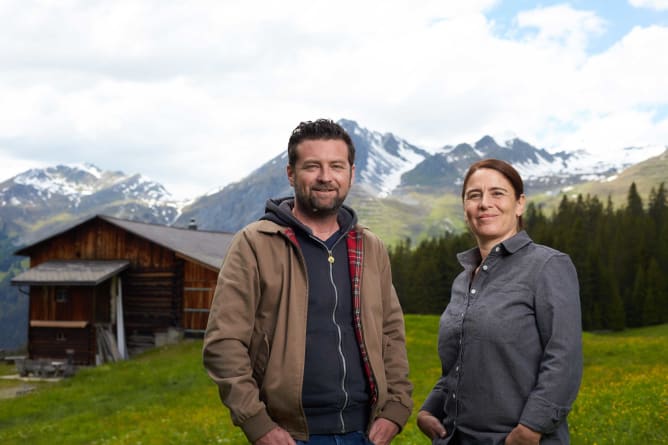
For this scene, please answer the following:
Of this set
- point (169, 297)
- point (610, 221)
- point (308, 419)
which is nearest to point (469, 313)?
point (308, 419)

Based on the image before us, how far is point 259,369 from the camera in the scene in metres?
4.54

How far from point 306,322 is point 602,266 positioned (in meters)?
74.7

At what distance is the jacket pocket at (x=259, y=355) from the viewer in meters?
4.52

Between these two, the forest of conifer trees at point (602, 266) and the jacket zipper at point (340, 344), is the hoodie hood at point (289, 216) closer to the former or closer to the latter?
the jacket zipper at point (340, 344)

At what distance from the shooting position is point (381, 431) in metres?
4.73

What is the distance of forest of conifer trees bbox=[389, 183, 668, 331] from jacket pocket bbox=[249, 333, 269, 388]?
66.1 meters

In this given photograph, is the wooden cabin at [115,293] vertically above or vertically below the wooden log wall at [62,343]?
above

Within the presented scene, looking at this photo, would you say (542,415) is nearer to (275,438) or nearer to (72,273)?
(275,438)

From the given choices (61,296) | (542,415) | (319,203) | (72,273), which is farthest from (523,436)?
(61,296)

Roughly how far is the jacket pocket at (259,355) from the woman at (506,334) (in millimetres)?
1403

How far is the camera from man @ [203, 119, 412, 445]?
4.39m

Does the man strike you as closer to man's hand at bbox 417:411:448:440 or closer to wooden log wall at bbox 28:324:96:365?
man's hand at bbox 417:411:448:440

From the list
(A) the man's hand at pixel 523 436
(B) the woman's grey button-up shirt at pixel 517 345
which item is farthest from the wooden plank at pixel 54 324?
(A) the man's hand at pixel 523 436

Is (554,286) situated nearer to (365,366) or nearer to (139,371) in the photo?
(365,366)
